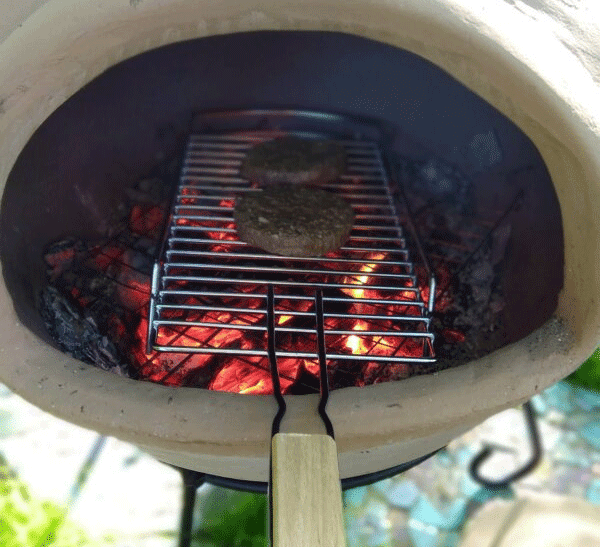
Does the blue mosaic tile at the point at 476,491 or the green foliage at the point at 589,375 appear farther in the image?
the green foliage at the point at 589,375

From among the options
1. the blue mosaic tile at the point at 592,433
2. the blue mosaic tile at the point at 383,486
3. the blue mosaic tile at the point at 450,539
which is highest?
the blue mosaic tile at the point at 592,433

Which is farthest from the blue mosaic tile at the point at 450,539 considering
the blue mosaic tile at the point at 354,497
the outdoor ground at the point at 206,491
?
the blue mosaic tile at the point at 354,497

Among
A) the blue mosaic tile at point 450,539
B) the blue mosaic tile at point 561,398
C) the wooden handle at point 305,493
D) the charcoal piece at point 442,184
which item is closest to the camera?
the wooden handle at point 305,493

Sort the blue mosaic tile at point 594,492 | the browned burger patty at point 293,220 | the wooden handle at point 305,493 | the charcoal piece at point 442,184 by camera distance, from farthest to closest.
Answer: the blue mosaic tile at point 594,492
the charcoal piece at point 442,184
the browned burger patty at point 293,220
the wooden handle at point 305,493

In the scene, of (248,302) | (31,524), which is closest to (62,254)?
(248,302)

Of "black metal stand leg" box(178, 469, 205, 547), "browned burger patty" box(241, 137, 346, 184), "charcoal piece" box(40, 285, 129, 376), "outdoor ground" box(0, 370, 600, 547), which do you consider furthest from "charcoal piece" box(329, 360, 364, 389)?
"outdoor ground" box(0, 370, 600, 547)

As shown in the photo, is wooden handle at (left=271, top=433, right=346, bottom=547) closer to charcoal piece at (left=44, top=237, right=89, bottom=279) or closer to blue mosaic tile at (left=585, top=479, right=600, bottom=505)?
charcoal piece at (left=44, top=237, right=89, bottom=279)

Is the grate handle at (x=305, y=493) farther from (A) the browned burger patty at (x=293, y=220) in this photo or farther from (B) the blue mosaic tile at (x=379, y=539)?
(B) the blue mosaic tile at (x=379, y=539)

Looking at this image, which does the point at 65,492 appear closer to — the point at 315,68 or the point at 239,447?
the point at 239,447

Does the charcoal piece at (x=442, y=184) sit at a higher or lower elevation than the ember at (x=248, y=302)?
higher
